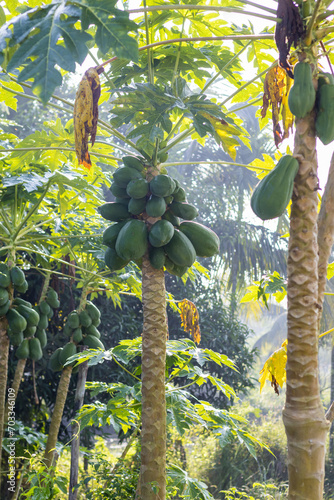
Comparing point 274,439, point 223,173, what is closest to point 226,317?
point 274,439

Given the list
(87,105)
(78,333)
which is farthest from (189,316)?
(87,105)

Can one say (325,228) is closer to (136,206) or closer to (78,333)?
(136,206)

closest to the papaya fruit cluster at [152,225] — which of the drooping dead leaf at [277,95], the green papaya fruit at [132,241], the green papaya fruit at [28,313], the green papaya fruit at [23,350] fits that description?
the green papaya fruit at [132,241]

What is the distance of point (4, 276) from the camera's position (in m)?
2.58

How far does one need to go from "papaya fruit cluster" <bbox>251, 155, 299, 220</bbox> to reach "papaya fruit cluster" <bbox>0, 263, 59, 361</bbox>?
1.86 m

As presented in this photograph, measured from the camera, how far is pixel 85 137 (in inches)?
55.6

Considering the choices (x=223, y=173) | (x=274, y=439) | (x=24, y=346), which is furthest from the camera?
(x=223, y=173)

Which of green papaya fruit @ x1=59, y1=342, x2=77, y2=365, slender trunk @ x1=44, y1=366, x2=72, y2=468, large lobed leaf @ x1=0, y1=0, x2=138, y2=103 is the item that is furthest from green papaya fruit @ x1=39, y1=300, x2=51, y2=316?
large lobed leaf @ x1=0, y1=0, x2=138, y2=103

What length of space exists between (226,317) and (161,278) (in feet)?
17.7

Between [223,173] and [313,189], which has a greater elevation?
[223,173]

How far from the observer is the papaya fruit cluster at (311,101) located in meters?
1.00

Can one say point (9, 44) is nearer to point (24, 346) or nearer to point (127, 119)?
point (127, 119)

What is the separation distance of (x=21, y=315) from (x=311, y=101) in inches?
86.4

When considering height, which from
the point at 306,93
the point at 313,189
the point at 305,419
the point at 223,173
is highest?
the point at 223,173
